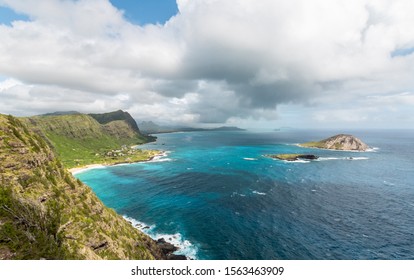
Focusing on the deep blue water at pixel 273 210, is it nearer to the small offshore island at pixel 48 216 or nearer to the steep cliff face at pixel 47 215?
the small offshore island at pixel 48 216

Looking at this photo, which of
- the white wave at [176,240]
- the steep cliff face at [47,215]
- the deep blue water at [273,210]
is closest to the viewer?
the steep cliff face at [47,215]

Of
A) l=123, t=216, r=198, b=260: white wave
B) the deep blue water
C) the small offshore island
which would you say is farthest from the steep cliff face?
the deep blue water

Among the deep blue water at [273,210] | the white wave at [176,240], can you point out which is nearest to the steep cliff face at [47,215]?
the white wave at [176,240]

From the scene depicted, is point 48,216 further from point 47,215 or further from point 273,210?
point 273,210

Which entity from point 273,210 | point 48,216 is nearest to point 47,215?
point 48,216

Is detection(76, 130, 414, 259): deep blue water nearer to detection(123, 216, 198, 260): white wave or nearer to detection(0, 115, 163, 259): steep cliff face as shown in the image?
detection(123, 216, 198, 260): white wave

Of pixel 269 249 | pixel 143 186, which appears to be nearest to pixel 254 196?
pixel 269 249

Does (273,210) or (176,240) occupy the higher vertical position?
(273,210)
